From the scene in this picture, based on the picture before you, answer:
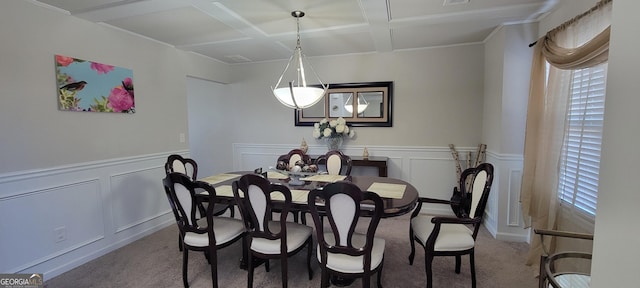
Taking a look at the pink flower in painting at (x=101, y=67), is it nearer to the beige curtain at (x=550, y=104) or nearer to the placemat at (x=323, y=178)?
the placemat at (x=323, y=178)

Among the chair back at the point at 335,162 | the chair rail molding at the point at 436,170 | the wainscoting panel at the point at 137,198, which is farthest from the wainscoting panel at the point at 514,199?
the wainscoting panel at the point at 137,198

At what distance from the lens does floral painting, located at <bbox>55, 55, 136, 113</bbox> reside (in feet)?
8.32

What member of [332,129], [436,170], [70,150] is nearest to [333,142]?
[332,129]

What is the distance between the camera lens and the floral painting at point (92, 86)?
2537 millimetres

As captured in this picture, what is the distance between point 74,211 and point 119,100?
1178mm

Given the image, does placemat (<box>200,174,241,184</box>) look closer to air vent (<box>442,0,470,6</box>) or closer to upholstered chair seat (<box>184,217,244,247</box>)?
upholstered chair seat (<box>184,217,244,247</box>)

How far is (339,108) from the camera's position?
4348mm

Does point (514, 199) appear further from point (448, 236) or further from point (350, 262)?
point (350, 262)

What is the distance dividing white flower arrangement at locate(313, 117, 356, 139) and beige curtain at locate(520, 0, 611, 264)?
218 cm

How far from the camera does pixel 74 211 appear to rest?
2.64 metres

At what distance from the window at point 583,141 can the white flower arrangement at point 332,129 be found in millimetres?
2478

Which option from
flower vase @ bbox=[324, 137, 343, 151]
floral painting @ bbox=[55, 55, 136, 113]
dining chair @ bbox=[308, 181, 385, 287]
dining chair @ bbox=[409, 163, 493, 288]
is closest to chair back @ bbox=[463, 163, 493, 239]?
dining chair @ bbox=[409, 163, 493, 288]

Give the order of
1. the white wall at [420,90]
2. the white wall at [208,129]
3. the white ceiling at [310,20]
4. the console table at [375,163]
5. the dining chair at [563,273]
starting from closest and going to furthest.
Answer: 1. the dining chair at [563,273]
2. the white ceiling at [310,20]
3. the white wall at [420,90]
4. the console table at [375,163]
5. the white wall at [208,129]

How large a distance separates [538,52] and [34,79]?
4417 millimetres
